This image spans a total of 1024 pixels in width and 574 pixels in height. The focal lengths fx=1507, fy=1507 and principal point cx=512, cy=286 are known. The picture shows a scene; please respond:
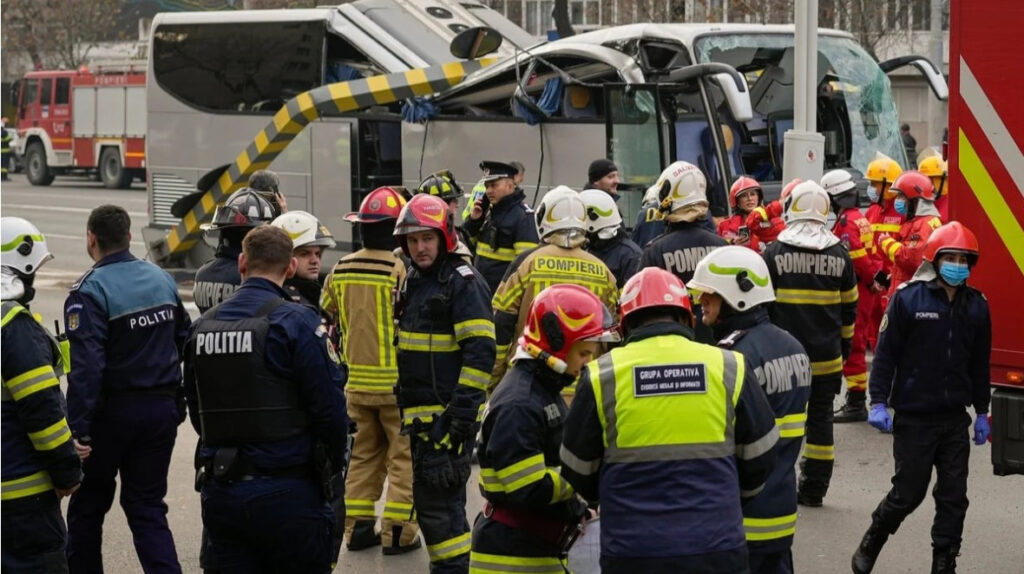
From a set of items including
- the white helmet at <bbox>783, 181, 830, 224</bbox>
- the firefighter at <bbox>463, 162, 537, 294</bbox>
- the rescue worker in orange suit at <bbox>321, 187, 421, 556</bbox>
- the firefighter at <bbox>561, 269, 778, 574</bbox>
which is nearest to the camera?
the firefighter at <bbox>561, 269, 778, 574</bbox>

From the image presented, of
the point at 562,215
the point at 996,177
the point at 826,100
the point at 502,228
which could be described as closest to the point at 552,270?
the point at 562,215

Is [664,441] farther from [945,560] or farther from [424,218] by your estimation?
[945,560]

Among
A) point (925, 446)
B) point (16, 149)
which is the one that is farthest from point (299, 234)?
point (16, 149)

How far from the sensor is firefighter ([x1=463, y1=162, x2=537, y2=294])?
1060cm

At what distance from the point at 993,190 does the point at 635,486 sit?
11.7ft

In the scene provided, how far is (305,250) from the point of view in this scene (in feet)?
24.5

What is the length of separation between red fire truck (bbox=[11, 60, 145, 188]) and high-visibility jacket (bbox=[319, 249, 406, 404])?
31104mm

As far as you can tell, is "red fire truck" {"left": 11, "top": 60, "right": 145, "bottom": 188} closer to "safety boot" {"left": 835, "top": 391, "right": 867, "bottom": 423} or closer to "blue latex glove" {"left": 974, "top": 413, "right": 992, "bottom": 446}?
"safety boot" {"left": 835, "top": 391, "right": 867, "bottom": 423}

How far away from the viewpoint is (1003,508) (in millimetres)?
8992

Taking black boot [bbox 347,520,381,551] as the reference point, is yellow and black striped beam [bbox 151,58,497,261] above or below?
above

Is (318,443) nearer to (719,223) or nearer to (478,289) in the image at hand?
(478,289)

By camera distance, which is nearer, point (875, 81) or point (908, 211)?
point (908, 211)

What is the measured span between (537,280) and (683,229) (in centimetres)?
113

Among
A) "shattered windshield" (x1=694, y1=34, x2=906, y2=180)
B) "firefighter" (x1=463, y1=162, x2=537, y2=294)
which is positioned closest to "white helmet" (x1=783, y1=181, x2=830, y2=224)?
"firefighter" (x1=463, y1=162, x2=537, y2=294)
